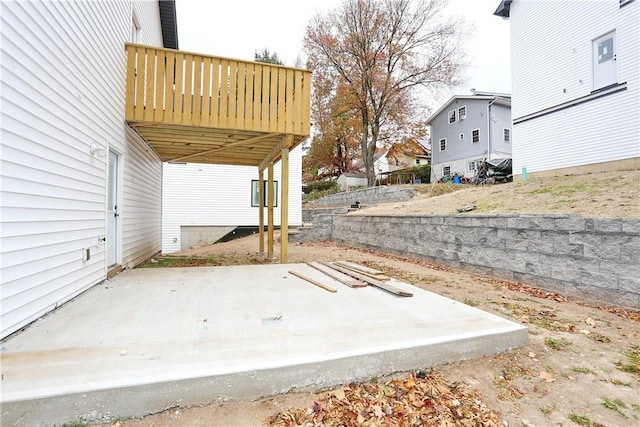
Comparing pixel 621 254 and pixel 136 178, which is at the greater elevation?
pixel 136 178

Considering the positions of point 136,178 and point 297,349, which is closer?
point 297,349

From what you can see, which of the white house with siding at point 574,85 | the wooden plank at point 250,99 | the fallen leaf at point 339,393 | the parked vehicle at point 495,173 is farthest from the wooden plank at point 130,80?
the parked vehicle at point 495,173

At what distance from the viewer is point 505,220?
5137 millimetres

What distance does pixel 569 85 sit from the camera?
382 inches

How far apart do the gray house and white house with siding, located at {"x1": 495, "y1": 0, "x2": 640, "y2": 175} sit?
28.2ft

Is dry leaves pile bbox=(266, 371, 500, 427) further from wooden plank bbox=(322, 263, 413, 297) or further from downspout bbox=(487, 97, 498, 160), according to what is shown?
downspout bbox=(487, 97, 498, 160)

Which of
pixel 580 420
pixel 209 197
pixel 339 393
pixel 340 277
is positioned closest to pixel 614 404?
pixel 580 420

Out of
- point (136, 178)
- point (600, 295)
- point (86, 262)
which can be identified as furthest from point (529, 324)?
point (136, 178)

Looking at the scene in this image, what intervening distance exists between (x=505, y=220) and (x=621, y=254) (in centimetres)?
163

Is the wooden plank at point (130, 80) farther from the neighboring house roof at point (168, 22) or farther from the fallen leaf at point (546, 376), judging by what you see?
the fallen leaf at point (546, 376)

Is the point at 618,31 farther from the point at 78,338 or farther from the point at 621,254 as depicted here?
the point at 78,338

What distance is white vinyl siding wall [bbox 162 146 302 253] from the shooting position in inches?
496

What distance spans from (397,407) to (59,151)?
3.73 metres

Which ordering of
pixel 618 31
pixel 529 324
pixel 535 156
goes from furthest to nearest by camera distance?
pixel 535 156
pixel 618 31
pixel 529 324
